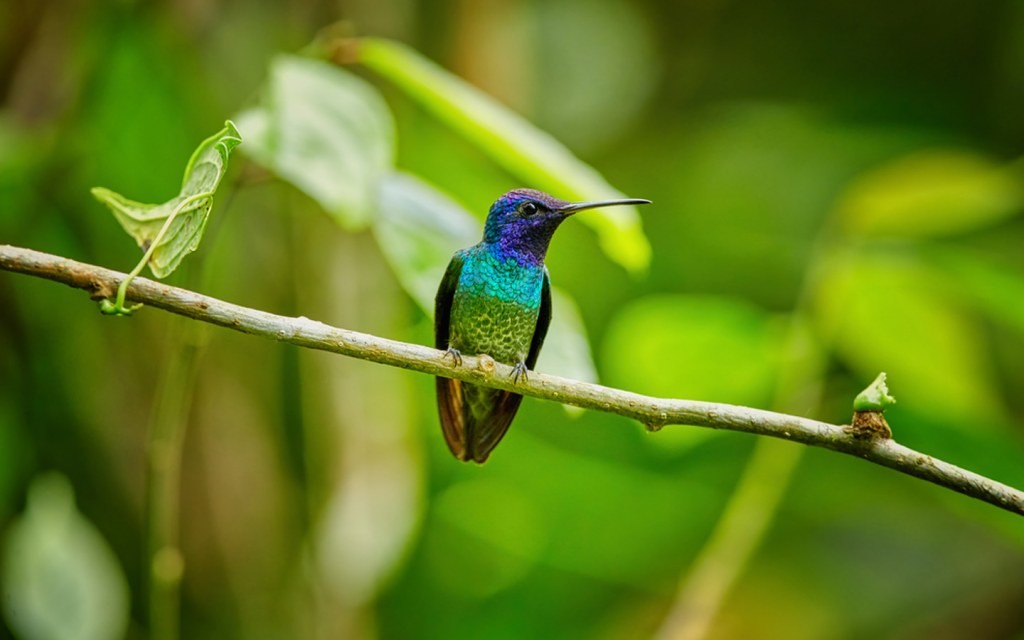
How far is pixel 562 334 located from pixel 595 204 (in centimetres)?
26

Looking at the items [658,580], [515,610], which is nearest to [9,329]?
[515,610]

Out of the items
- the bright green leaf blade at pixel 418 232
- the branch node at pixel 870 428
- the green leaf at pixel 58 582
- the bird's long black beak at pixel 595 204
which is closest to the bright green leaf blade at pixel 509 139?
the bird's long black beak at pixel 595 204

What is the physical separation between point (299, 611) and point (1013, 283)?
2087mm

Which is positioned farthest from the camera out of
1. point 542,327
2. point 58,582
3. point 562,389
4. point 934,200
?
point 934,200

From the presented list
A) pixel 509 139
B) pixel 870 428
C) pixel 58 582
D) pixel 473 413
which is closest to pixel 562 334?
pixel 473 413

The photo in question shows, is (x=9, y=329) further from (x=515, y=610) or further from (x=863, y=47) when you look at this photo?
(x=863, y=47)

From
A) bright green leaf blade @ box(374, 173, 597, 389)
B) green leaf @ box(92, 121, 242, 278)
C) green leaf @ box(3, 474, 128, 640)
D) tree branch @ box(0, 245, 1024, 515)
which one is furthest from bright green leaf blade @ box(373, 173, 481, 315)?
green leaf @ box(3, 474, 128, 640)

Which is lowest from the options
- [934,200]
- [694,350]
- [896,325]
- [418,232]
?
[418,232]

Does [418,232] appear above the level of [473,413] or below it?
above

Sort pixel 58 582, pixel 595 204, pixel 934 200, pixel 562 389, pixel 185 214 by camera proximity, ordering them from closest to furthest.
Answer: pixel 185 214
pixel 562 389
pixel 595 204
pixel 58 582
pixel 934 200

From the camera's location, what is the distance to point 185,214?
1.08 m

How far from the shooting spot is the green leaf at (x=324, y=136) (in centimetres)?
158

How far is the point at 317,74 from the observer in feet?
5.84

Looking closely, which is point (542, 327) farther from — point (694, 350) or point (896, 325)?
point (896, 325)
